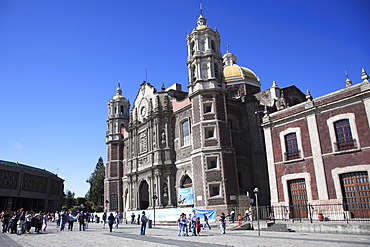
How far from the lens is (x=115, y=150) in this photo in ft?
162

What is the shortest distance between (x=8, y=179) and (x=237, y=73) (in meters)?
49.3

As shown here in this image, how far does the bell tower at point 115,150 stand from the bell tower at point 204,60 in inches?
784

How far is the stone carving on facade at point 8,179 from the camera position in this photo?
59.8m

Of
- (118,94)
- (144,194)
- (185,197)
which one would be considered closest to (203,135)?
(185,197)

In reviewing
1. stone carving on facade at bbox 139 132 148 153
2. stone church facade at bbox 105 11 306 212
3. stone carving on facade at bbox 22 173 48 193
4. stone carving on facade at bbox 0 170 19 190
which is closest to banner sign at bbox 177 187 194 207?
stone church facade at bbox 105 11 306 212

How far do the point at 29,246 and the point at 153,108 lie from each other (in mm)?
28071

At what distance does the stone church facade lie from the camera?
99.5ft

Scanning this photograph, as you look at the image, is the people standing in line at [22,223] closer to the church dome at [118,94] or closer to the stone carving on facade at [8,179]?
the church dome at [118,94]

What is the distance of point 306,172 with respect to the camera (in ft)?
75.2

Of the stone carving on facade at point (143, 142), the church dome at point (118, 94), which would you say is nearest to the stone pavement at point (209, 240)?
the stone carving on facade at point (143, 142)

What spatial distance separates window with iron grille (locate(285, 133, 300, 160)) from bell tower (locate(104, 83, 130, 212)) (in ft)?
97.8

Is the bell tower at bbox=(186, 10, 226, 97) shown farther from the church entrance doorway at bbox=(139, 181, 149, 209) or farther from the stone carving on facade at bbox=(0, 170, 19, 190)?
the stone carving on facade at bbox=(0, 170, 19, 190)

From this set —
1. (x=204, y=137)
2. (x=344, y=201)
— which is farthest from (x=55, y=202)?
(x=344, y=201)

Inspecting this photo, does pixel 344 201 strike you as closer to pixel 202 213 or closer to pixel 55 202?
pixel 202 213
